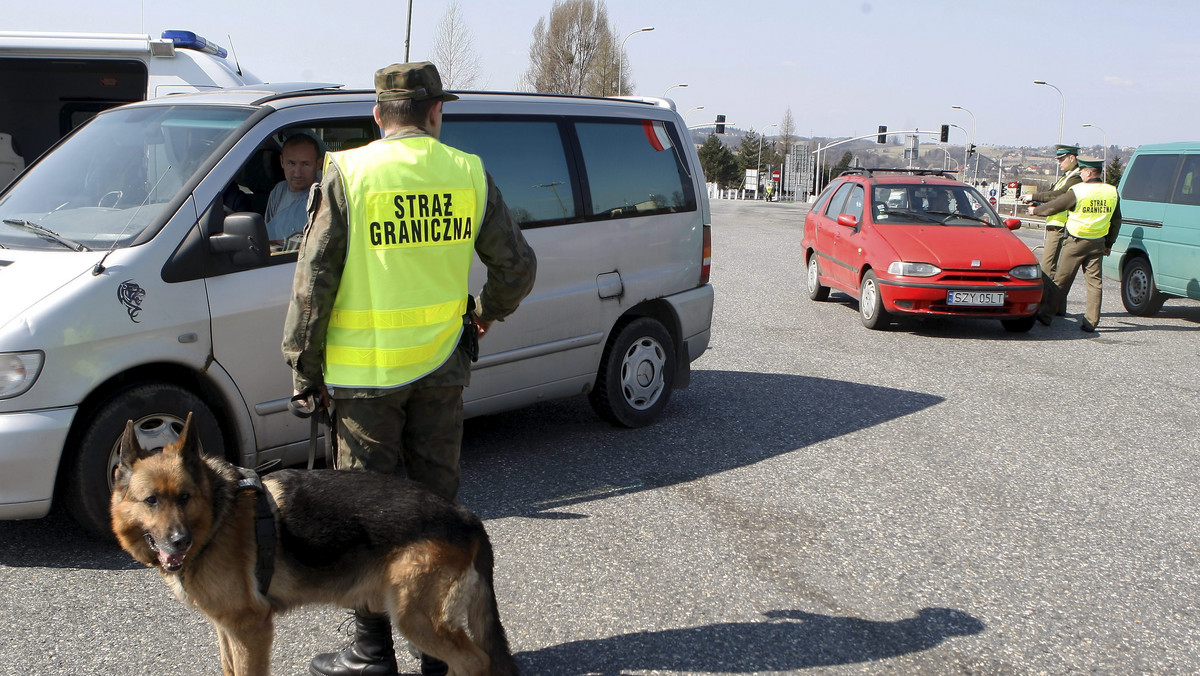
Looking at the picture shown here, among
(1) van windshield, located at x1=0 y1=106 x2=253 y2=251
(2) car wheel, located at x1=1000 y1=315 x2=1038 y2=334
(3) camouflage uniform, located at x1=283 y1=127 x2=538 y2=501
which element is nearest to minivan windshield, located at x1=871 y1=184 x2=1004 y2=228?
(2) car wheel, located at x1=1000 y1=315 x2=1038 y2=334

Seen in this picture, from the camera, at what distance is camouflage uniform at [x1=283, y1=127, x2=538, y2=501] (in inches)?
117

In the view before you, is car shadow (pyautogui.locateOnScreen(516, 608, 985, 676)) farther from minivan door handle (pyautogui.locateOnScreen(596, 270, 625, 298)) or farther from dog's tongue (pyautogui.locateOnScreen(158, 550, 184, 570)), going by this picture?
minivan door handle (pyautogui.locateOnScreen(596, 270, 625, 298))

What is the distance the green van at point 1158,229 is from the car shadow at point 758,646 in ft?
29.9

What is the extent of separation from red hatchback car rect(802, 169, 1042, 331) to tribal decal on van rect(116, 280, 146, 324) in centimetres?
788

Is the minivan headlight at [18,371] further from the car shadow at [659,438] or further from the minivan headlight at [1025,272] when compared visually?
the minivan headlight at [1025,272]

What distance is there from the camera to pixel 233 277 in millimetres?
4422

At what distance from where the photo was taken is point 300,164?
4.93 m

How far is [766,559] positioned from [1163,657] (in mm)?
1571

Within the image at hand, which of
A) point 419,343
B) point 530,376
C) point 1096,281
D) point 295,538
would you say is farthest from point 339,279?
point 1096,281

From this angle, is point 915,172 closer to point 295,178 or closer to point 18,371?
point 295,178

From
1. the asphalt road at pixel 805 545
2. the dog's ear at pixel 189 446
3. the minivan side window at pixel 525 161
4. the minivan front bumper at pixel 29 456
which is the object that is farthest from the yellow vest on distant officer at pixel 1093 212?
the dog's ear at pixel 189 446

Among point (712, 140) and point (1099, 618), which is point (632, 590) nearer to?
point (1099, 618)

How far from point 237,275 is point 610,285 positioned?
240 centimetres

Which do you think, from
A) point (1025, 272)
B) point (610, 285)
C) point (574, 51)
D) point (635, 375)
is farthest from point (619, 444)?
point (574, 51)
